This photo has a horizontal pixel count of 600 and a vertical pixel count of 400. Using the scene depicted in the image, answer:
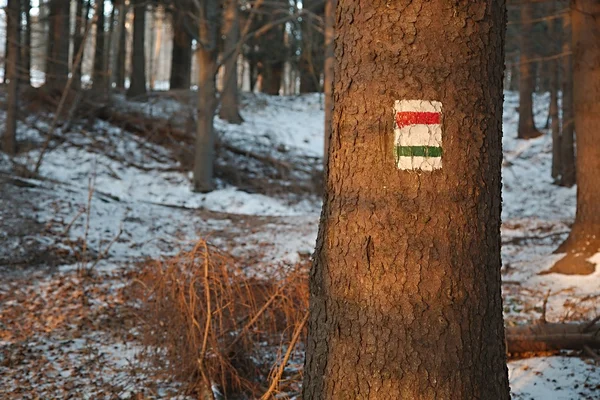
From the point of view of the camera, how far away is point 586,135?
312 inches

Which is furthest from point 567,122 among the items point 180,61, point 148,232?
point 180,61

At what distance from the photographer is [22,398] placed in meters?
4.58

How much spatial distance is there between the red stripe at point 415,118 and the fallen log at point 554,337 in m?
2.64

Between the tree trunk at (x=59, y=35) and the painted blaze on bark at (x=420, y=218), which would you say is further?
the tree trunk at (x=59, y=35)

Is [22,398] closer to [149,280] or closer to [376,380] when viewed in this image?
[149,280]

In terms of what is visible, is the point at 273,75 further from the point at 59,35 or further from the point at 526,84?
the point at 59,35

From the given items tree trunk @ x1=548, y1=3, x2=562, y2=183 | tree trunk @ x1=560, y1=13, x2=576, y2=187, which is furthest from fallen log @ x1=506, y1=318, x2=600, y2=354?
tree trunk @ x1=548, y1=3, x2=562, y2=183

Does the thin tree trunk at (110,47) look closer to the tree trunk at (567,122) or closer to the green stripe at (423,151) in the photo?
the tree trunk at (567,122)

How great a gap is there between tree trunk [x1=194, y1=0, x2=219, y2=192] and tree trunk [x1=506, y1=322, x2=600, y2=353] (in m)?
10.8

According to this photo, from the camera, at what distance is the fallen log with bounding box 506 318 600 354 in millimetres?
4727

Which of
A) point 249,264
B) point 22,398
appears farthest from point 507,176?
point 22,398

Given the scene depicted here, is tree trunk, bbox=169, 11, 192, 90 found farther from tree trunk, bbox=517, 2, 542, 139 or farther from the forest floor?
tree trunk, bbox=517, 2, 542, 139

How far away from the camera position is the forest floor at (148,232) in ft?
16.5

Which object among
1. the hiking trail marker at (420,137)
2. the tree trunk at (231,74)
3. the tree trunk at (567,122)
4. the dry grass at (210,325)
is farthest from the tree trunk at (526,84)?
the hiking trail marker at (420,137)
